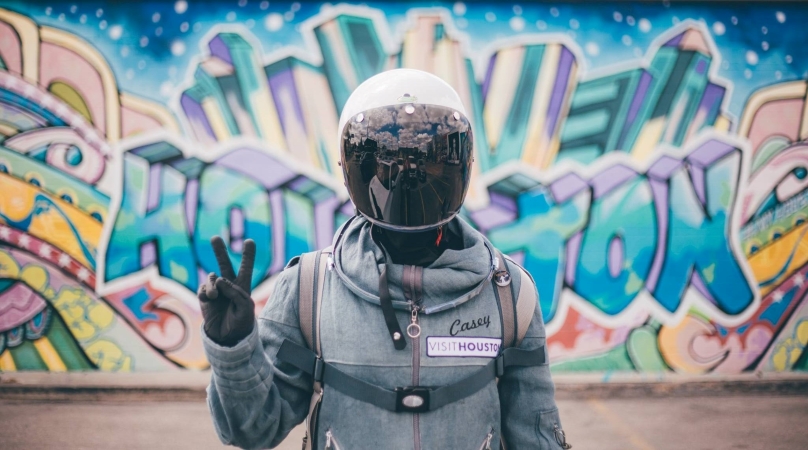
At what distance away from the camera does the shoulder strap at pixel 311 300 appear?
58.4 inches

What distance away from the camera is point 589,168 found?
5805mm

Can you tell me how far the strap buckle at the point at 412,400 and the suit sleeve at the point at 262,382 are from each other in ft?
0.78

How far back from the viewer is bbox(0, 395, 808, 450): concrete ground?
4.39 meters

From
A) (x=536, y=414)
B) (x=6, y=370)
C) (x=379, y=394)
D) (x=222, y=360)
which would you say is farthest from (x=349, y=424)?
(x=6, y=370)

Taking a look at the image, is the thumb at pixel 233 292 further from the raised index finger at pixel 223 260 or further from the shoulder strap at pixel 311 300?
the shoulder strap at pixel 311 300

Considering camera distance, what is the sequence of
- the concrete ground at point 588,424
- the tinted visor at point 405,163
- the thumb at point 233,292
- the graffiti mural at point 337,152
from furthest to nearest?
the graffiti mural at point 337,152 < the concrete ground at point 588,424 < the tinted visor at point 405,163 < the thumb at point 233,292

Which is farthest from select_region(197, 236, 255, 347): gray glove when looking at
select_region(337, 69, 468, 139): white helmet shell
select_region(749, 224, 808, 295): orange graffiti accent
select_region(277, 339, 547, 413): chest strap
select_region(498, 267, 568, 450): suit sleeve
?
select_region(749, 224, 808, 295): orange graffiti accent

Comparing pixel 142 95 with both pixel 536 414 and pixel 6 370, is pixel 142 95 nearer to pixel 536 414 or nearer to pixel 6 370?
pixel 6 370

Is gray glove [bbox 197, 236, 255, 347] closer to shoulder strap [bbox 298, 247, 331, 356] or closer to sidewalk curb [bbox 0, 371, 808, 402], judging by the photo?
shoulder strap [bbox 298, 247, 331, 356]

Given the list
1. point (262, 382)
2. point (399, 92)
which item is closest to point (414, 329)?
point (262, 382)

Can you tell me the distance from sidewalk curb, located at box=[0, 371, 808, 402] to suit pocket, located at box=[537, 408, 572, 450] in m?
4.07

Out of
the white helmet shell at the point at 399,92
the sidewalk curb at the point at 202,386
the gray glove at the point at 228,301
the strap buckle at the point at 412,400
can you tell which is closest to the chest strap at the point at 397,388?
the strap buckle at the point at 412,400

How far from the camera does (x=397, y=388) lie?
1.42m

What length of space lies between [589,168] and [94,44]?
4.55 metres
